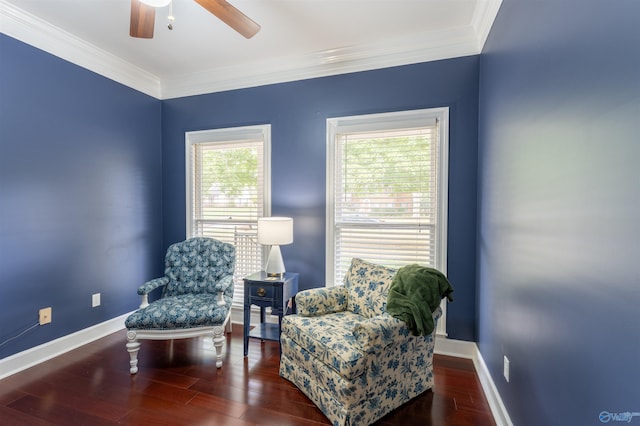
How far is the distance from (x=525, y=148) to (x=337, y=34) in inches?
75.5

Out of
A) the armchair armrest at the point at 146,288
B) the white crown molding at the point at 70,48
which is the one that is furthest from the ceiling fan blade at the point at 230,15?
the armchair armrest at the point at 146,288

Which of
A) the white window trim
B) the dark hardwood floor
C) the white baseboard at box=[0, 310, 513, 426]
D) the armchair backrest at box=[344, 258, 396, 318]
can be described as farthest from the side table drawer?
the white baseboard at box=[0, 310, 513, 426]

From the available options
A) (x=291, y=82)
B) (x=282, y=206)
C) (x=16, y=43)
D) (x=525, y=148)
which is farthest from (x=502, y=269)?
(x=16, y=43)

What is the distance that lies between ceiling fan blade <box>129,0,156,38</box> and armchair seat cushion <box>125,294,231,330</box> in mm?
2056

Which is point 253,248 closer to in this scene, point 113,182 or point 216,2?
point 113,182

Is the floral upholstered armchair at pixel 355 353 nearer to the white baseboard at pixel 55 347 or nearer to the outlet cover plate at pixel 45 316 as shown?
the white baseboard at pixel 55 347

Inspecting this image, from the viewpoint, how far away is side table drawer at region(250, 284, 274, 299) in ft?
8.95

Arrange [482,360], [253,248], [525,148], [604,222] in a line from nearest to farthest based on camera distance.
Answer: [604,222] → [525,148] → [482,360] → [253,248]

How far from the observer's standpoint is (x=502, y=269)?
1962 millimetres

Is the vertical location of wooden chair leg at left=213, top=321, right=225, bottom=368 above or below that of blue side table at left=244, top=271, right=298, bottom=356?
below

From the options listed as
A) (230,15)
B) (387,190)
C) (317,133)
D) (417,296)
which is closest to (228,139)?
(317,133)

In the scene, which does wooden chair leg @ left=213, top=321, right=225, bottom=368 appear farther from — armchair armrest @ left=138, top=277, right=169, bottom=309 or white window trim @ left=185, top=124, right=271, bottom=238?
white window trim @ left=185, top=124, right=271, bottom=238

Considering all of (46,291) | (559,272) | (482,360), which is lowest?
(482,360)

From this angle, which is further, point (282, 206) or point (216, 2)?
point (282, 206)
